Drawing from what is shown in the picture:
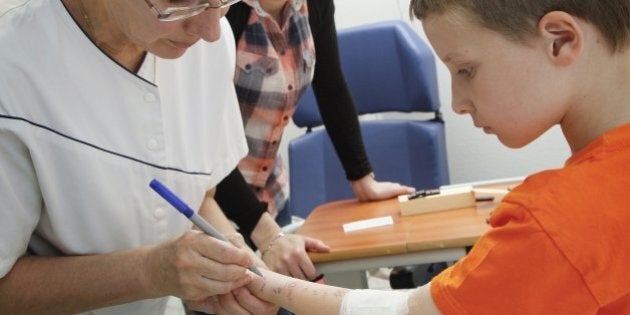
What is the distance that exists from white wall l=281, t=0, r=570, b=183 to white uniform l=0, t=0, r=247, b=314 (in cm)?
175

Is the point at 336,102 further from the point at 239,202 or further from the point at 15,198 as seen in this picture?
the point at 15,198

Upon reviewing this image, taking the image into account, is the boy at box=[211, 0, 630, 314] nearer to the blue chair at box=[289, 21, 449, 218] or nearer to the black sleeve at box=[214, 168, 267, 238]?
the black sleeve at box=[214, 168, 267, 238]

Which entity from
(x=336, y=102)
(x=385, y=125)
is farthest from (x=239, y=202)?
(x=385, y=125)

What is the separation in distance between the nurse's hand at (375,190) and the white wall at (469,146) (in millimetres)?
1136

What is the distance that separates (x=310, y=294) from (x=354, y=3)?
2056 mm

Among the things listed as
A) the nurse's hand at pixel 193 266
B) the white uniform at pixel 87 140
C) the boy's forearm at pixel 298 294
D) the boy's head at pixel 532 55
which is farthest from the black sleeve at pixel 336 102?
the boy's head at pixel 532 55

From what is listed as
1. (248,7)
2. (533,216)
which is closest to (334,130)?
(248,7)

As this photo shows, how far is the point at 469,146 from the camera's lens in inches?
116

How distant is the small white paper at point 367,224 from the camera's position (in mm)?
1571

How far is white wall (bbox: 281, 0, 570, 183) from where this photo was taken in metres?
2.87

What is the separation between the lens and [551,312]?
78 cm

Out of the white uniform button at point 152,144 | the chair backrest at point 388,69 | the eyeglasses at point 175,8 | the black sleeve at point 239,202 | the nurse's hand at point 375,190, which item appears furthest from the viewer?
the chair backrest at point 388,69

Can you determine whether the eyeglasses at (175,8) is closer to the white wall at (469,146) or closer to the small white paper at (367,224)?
the small white paper at (367,224)

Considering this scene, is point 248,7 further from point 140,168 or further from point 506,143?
point 506,143
